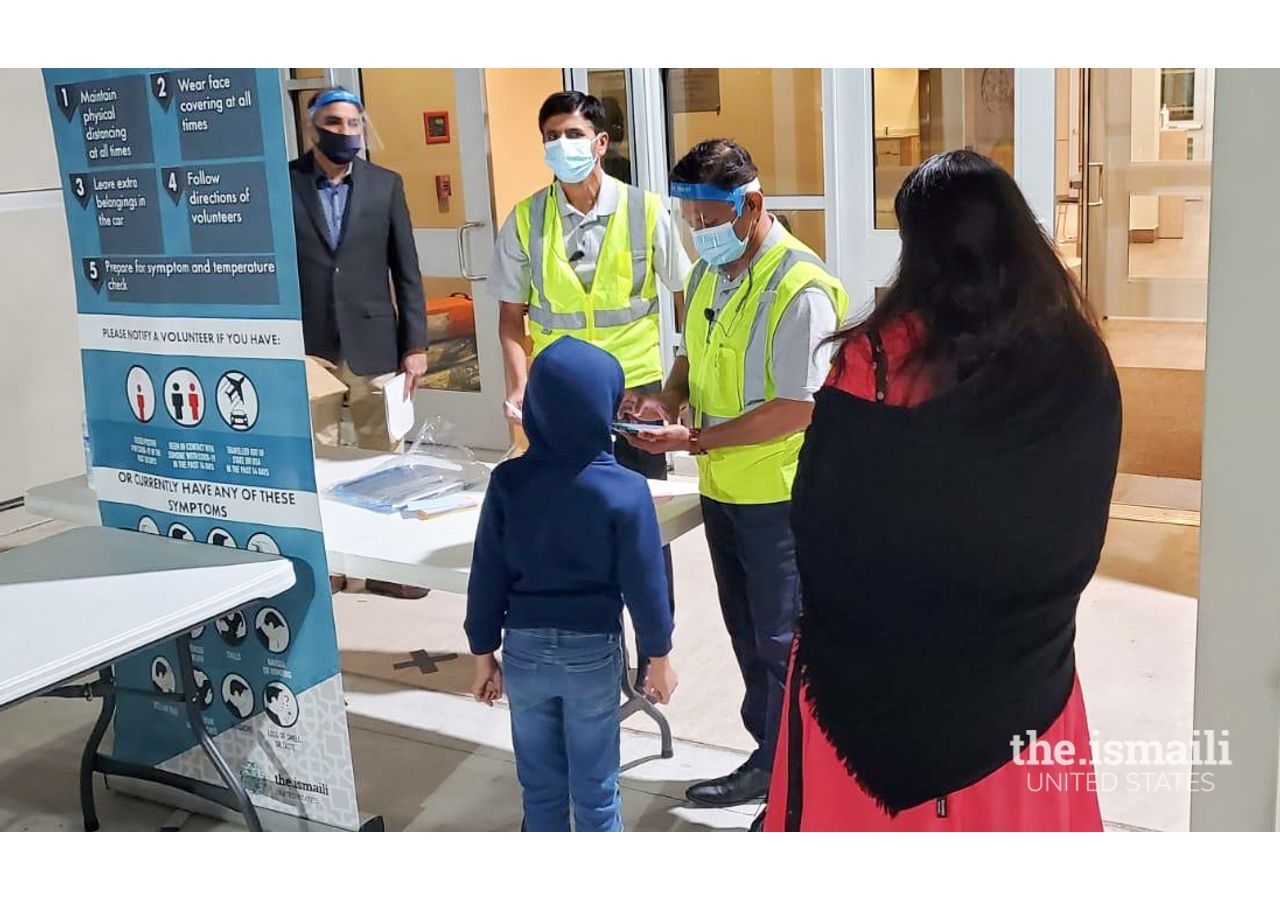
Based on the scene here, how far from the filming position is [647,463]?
2.53 metres

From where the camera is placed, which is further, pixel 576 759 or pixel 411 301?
pixel 411 301

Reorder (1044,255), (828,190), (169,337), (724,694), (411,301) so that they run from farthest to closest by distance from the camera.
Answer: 1. (411,301)
2. (169,337)
3. (724,694)
4. (828,190)
5. (1044,255)

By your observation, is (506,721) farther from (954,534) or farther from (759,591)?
(954,534)

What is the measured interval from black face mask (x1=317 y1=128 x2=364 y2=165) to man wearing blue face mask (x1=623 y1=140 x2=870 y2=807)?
107 cm

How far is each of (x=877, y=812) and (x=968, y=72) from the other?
1178 millimetres

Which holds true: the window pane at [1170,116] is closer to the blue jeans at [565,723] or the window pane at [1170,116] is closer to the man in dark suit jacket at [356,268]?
the blue jeans at [565,723]

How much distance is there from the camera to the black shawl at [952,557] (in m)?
1.86

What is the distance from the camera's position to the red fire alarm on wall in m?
2.92

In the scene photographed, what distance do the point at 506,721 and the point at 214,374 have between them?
103cm

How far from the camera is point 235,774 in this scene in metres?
2.82

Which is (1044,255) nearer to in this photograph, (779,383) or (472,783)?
(779,383)

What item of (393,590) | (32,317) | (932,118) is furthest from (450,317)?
(32,317)

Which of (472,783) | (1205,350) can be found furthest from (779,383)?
(472,783)

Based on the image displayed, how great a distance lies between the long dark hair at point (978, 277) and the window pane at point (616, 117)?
85cm
